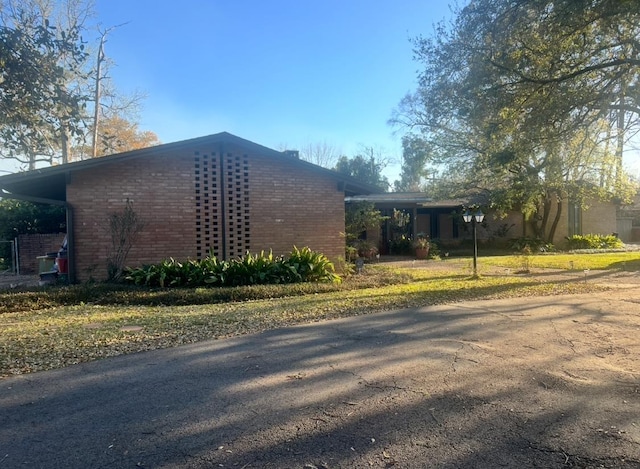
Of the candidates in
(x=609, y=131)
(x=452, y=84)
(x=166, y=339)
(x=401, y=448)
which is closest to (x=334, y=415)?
(x=401, y=448)

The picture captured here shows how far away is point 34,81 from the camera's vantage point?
670cm

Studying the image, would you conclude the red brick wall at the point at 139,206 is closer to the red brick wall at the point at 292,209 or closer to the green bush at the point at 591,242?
the red brick wall at the point at 292,209

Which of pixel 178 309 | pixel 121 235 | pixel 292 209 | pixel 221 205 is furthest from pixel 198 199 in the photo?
pixel 178 309

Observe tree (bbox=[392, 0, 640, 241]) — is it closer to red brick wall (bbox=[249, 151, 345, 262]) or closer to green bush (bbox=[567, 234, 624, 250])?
red brick wall (bbox=[249, 151, 345, 262])

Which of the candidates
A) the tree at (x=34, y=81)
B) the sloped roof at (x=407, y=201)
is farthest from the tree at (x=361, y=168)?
the tree at (x=34, y=81)

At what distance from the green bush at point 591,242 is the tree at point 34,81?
26.4 meters

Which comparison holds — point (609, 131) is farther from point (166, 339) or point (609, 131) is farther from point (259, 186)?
point (166, 339)

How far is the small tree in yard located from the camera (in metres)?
11.6

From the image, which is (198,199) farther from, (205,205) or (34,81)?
(34,81)

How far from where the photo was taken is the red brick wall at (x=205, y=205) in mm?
11609

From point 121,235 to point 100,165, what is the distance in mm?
1853

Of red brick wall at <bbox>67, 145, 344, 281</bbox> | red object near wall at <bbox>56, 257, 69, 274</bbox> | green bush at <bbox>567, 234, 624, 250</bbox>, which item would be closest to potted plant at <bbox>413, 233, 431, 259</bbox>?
red brick wall at <bbox>67, 145, 344, 281</bbox>

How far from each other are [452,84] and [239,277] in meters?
6.94

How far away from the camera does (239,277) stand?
11281mm
